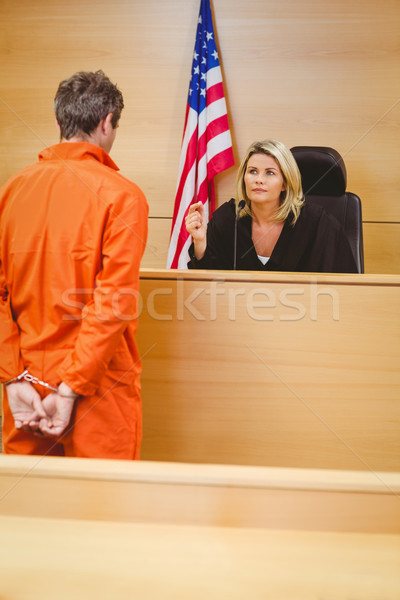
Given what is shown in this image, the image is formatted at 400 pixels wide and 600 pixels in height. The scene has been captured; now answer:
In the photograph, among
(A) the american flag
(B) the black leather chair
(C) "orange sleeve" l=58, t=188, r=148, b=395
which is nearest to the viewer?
(C) "orange sleeve" l=58, t=188, r=148, b=395

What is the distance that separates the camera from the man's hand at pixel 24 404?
3.82 feet

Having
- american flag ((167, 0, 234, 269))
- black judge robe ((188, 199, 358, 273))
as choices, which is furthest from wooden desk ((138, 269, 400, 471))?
american flag ((167, 0, 234, 269))

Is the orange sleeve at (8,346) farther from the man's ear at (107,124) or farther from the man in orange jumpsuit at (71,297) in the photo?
the man's ear at (107,124)

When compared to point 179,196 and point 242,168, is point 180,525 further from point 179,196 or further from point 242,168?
point 179,196

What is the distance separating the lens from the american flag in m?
3.17

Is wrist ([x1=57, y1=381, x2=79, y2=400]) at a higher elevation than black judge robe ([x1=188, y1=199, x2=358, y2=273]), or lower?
lower

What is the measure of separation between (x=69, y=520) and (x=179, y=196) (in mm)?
2780

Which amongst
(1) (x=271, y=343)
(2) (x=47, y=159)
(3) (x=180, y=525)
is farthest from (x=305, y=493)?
(2) (x=47, y=159)

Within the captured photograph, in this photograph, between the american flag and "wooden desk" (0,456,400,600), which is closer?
"wooden desk" (0,456,400,600)

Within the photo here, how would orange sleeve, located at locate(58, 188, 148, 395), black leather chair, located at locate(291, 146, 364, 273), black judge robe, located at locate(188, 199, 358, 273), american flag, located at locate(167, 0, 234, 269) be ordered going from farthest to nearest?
american flag, located at locate(167, 0, 234, 269)
black leather chair, located at locate(291, 146, 364, 273)
black judge robe, located at locate(188, 199, 358, 273)
orange sleeve, located at locate(58, 188, 148, 395)

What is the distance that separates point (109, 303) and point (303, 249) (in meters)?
1.30

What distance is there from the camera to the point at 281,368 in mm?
1448

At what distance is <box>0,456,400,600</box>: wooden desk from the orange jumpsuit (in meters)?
0.50

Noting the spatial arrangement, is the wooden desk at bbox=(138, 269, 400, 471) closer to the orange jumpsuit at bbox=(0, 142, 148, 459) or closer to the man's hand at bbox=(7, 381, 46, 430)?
the orange jumpsuit at bbox=(0, 142, 148, 459)
